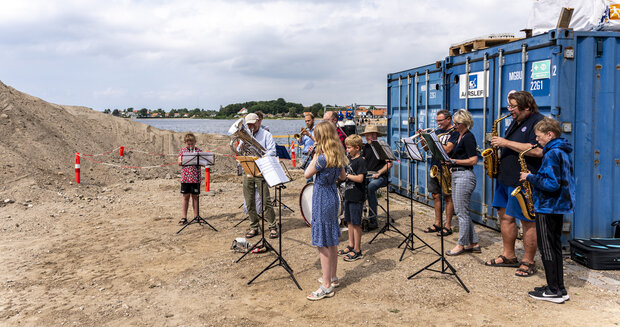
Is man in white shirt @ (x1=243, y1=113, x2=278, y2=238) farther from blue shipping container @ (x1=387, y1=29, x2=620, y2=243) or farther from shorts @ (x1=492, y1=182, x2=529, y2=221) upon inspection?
blue shipping container @ (x1=387, y1=29, x2=620, y2=243)

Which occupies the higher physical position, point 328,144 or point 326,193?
point 328,144

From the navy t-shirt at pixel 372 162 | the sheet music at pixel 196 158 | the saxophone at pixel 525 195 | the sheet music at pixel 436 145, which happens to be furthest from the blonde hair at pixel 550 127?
the sheet music at pixel 196 158

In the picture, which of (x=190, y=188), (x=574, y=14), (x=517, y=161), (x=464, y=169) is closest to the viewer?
(x=517, y=161)

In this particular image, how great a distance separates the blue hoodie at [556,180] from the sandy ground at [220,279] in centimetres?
107

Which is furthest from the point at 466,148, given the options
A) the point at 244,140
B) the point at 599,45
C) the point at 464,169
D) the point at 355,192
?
the point at 244,140

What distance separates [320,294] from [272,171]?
1.53m

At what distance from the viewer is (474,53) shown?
8438 mm

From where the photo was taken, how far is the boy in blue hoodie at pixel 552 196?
4.65m

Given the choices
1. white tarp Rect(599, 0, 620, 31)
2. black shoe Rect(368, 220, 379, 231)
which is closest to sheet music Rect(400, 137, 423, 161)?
black shoe Rect(368, 220, 379, 231)

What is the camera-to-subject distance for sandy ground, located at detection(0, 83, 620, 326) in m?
4.80

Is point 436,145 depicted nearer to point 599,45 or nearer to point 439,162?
point 439,162

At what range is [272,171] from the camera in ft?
18.2

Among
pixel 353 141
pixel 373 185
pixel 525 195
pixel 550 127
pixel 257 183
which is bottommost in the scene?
pixel 373 185

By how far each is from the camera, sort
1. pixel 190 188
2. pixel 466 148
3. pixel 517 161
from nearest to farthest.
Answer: pixel 517 161, pixel 466 148, pixel 190 188
